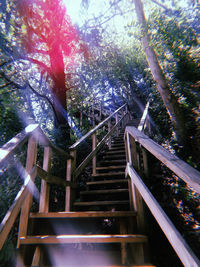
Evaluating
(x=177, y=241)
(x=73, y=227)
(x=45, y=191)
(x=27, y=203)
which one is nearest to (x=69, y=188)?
(x=45, y=191)

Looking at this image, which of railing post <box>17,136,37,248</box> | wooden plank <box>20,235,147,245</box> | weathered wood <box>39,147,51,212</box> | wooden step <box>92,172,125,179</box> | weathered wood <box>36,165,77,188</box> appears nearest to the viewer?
wooden plank <box>20,235,147,245</box>

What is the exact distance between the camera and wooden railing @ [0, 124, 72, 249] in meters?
1.28

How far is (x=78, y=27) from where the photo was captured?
630 cm

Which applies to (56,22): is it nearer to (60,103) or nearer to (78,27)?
(78,27)

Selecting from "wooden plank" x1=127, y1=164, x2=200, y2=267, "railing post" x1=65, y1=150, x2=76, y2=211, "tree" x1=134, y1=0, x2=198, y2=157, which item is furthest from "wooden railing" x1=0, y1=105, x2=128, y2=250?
"tree" x1=134, y1=0, x2=198, y2=157

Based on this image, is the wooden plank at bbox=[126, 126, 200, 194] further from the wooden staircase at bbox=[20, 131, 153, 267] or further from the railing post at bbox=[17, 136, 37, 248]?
the railing post at bbox=[17, 136, 37, 248]

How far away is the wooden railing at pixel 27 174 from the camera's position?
1284 millimetres

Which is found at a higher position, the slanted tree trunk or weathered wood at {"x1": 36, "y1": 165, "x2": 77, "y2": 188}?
the slanted tree trunk

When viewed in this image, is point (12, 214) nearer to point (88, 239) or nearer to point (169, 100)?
point (88, 239)

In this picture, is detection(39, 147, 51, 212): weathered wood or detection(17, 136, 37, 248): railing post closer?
detection(17, 136, 37, 248): railing post

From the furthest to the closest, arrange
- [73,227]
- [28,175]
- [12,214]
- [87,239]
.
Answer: [73,227] → [28,175] → [87,239] → [12,214]

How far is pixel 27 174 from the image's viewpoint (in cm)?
183

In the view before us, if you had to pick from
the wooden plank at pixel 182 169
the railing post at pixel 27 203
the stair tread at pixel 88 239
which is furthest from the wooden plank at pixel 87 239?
the wooden plank at pixel 182 169

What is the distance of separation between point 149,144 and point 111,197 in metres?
2.03
